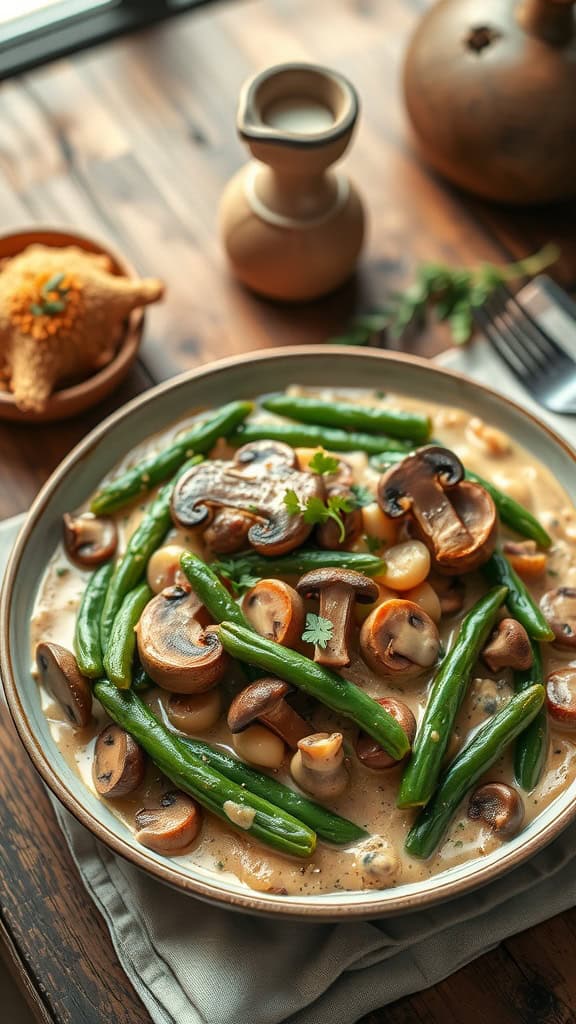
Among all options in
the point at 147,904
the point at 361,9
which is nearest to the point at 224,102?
the point at 361,9

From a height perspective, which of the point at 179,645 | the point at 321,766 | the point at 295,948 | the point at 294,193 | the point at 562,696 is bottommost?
the point at 295,948

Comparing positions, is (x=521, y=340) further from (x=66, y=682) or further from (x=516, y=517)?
(x=66, y=682)

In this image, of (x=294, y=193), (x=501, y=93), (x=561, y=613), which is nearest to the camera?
(x=561, y=613)

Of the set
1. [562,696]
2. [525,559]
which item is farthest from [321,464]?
[562,696]

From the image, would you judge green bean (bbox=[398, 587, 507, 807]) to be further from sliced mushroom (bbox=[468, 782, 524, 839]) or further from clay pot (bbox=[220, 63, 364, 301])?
clay pot (bbox=[220, 63, 364, 301])

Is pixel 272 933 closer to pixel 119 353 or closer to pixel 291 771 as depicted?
pixel 291 771

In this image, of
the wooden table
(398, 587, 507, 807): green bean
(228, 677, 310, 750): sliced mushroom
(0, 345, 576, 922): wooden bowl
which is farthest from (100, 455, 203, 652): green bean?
(398, 587, 507, 807): green bean
